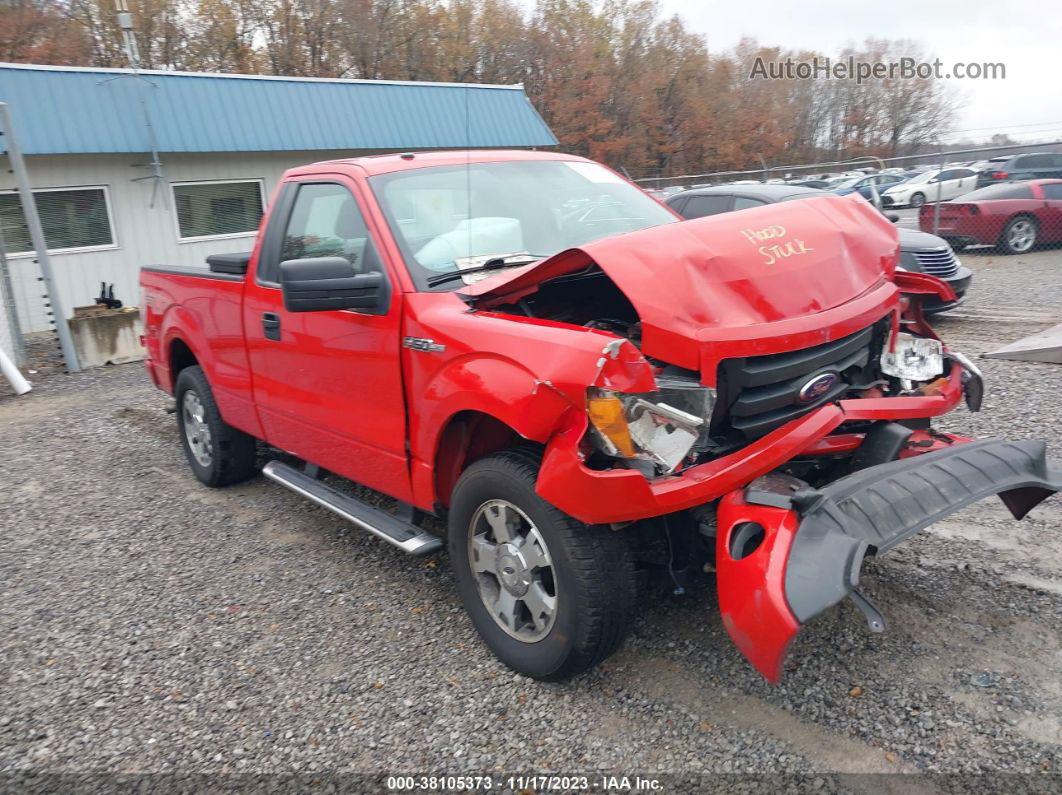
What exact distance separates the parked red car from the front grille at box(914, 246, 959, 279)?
5840 millimetres

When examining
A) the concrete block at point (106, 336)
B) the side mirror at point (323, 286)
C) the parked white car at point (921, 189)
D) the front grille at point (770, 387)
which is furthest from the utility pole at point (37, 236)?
the parked white car at point (921, 189)

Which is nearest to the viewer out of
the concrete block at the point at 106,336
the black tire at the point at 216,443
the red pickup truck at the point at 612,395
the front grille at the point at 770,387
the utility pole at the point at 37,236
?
the red pickup truck at the point at 612,395

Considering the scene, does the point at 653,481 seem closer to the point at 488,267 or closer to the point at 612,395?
the point at 612,395

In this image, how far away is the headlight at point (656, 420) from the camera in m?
2.74

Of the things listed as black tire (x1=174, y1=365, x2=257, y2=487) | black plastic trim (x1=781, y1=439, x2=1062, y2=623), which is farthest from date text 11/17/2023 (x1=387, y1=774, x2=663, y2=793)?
black tire (x1=174, y1=365, x2=257, y2=487)

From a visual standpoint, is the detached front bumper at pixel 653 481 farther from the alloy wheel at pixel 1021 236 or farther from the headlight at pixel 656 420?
the alloy wheel at pixel 1021 236

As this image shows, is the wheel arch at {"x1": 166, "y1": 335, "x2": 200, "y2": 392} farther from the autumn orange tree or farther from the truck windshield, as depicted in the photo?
the autumn orange tree

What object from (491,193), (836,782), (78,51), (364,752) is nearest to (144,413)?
(491,193)

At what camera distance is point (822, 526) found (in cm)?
263

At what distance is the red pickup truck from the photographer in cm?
273

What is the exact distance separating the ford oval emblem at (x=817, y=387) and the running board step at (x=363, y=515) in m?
1.63

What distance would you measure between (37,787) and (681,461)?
255 centimetres

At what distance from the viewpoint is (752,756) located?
277 cm

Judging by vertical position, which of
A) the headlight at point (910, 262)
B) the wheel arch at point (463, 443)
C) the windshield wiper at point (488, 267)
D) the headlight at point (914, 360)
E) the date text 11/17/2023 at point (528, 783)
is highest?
the windshield wiper at point (488, 267)
